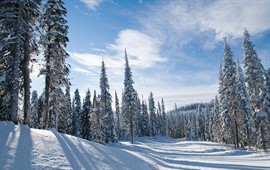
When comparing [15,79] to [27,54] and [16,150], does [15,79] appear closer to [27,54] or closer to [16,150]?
[27,54]

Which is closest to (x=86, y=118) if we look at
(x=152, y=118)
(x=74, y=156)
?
(x=74, y=156)

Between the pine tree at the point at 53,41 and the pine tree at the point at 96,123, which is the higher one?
the pine tree at the point at 53,41

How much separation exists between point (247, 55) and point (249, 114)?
47.0ft

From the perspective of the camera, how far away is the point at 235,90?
4478cm

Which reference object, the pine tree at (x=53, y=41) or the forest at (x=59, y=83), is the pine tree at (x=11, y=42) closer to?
the forest at (x=59, y=83)

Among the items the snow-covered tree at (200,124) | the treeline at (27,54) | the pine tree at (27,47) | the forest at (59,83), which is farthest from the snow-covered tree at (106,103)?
the snow-covered tree at (200,124)

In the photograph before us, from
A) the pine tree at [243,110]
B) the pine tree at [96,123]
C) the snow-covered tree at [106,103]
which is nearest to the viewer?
the pine tree at [243,110]

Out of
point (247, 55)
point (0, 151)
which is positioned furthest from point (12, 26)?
point (247, 55)

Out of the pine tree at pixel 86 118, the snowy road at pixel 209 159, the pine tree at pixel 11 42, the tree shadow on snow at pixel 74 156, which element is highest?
the pine tree at pixel 11 42

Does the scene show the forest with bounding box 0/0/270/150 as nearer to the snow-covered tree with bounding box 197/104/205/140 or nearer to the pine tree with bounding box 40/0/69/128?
the pine tree with bounding box 40/0/69/128

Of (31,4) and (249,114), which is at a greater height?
(31,4)

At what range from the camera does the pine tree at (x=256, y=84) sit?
3825 cm

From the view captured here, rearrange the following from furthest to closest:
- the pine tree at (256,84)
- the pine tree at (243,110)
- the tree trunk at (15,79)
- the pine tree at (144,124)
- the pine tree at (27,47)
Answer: the pine tree at (144,124) → the pine tree at (243,110) → the pine tree at (256,84) → the pine tree at (27,47) → the tree trunk at (15,79)

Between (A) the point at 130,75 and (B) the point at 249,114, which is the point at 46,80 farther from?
(B) the point at 249,114
